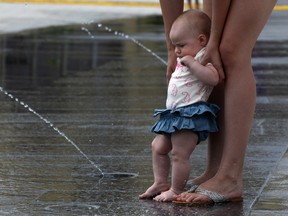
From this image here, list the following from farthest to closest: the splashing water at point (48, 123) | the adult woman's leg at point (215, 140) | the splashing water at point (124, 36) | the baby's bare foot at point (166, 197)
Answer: the splashing water at point (124, 36) → the splashing water at point (48, 123) → the adult woman's leg at point (215, 140) → the baby's bare foot at point (166, 197)

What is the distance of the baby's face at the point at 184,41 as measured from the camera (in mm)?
5770

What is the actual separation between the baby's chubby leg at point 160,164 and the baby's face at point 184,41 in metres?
0.46

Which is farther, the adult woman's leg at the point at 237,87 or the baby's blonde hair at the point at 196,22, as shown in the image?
the baby's blonde hair at the point at 196,22

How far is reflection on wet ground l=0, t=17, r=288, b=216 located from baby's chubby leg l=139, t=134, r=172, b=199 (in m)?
0.11

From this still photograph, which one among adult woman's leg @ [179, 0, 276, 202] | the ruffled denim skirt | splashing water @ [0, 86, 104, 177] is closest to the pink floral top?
the ruffled denim skirt

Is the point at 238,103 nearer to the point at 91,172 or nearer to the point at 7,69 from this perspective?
the point at 91,172

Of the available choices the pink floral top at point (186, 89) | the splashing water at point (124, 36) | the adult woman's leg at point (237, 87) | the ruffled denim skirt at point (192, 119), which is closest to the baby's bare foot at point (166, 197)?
the adult woman's leg at point (237, 87)

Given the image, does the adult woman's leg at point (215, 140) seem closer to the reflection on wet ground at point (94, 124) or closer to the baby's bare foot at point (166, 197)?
the reflection on wet ground at point (94, 124)

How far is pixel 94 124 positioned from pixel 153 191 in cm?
291

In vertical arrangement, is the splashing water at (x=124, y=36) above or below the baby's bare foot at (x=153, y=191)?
above

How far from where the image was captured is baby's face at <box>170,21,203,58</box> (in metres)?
5.77

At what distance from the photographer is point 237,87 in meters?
5.73

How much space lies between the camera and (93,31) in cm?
1733

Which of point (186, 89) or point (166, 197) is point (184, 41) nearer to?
point (186, 89)
